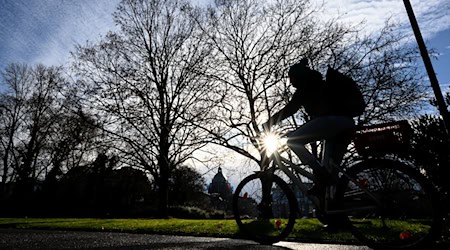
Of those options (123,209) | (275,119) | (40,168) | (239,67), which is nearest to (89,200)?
(123,209)

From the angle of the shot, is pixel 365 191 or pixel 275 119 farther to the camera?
pixel 275 119

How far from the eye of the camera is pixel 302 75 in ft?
13.9

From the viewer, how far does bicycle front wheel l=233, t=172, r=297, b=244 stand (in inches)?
186

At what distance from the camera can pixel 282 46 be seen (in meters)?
15.0

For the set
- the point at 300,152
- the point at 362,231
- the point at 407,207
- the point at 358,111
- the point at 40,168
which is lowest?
the point at 362,231

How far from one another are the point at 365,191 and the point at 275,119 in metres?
1.57

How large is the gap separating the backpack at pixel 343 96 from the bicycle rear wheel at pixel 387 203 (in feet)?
2.20

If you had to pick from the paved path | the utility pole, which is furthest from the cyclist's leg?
the utility pole

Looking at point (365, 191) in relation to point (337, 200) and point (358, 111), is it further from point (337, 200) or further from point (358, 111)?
point (358, 111)

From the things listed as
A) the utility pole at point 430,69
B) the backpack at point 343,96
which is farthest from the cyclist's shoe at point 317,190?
the utility pole at point 430,69

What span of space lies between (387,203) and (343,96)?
128cm

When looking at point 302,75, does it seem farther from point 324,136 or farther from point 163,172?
point 163,172

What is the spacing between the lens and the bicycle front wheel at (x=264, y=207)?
Answer: 4.73m

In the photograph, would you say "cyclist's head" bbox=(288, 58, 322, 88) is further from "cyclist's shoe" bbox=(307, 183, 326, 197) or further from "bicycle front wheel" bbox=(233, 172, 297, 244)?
"bicycle front wheel" bbox=(233, 172, 297, 244)
